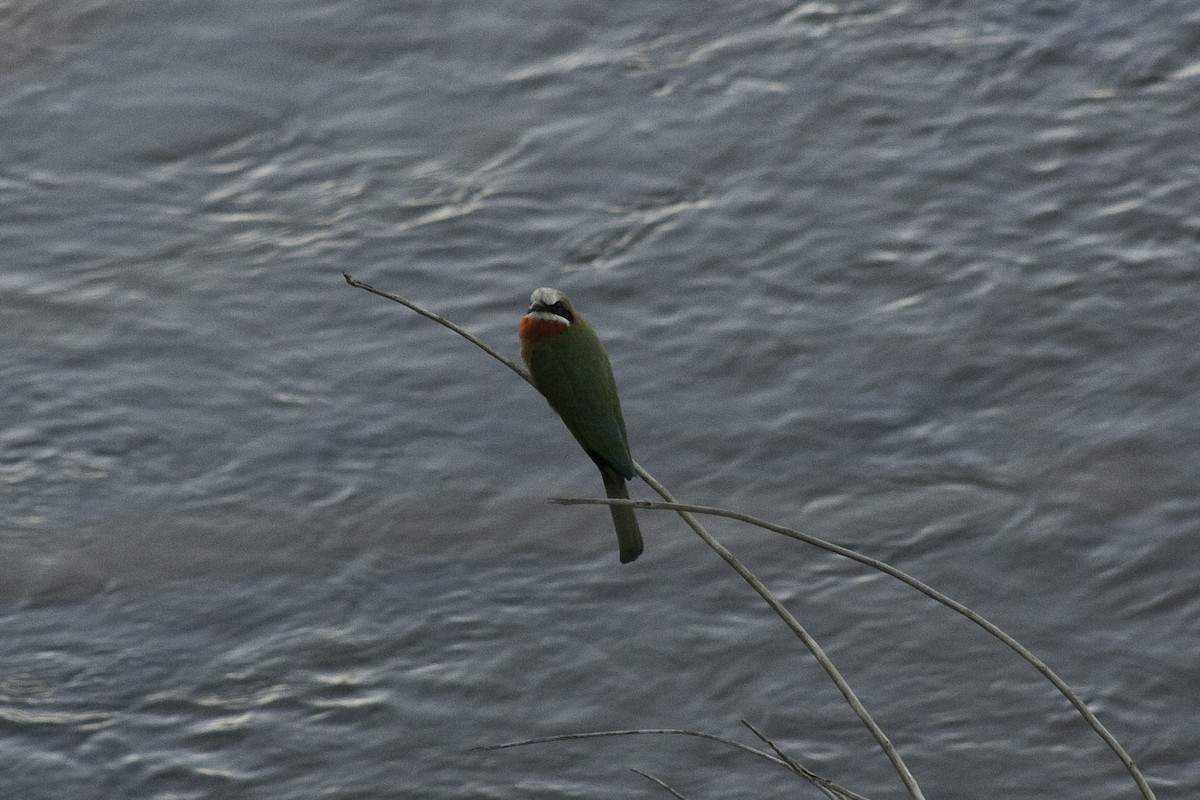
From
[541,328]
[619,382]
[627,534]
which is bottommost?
[627,534]

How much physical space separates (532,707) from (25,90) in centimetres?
570

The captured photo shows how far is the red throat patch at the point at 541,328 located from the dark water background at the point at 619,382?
2499mm

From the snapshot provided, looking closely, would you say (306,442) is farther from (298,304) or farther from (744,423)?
(744,423)

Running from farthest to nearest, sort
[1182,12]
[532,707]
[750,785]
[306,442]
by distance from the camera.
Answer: [1182,12] < [306,442] < [532,707] < [750,785]

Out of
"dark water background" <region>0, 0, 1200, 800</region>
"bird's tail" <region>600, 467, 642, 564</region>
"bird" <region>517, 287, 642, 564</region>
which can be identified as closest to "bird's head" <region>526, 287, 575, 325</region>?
"bird" <region>517, 287, 642, 564</region>

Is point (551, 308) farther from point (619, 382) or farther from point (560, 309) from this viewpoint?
point (619, 382)

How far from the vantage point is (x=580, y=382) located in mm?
3941

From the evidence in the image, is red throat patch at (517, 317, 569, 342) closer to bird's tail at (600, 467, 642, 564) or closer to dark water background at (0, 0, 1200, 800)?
bird's tail at (600, 467, 642, 564)

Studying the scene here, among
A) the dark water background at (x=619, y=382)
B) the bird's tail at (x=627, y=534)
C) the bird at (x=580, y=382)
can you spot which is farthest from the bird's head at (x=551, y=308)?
the dark water background at (x=619, y=382)

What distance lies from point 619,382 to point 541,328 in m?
3.77

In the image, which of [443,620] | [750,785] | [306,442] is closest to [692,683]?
[750,785]

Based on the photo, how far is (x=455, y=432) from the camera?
301 inches

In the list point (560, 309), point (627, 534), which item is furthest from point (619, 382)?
point (627, 534)

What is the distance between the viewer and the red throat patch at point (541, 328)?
156 inches
